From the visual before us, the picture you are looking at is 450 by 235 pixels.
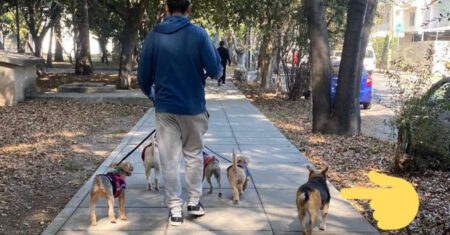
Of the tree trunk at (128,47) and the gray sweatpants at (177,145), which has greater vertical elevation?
the tree trunk at (128,47)

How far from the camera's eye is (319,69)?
36.0 ft

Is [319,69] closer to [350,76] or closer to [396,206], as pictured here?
[350,76]

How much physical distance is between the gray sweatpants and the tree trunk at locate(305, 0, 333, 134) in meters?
6.13

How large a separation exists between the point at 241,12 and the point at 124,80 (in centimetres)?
508

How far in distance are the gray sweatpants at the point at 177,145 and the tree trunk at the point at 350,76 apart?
6016mm

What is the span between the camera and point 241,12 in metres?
20.9

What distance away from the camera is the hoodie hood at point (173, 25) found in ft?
15.4

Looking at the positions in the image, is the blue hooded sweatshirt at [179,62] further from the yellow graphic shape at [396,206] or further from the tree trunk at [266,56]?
the tree trunk at [266,56]

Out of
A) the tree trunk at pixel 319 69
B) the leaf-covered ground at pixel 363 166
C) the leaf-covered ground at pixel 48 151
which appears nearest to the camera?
the leaf-covered ground at pixel 363 166

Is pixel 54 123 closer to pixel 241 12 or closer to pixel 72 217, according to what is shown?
pixel 72 217

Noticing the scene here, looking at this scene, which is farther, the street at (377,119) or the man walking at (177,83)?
the street at (377,119)

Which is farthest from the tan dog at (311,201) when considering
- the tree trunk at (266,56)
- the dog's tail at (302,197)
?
the tree trunk at (266,56)

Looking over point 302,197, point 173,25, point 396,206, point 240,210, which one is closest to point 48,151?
point 240,210

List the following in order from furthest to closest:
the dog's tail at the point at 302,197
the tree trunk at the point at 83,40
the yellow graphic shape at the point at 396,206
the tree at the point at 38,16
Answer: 1. the tree at the point at 38,16
2. the tree trunk at the point at 83,40
3. the yellow graphic shape at the point at 396,206
4. the dog's tail at the point at 302,197
